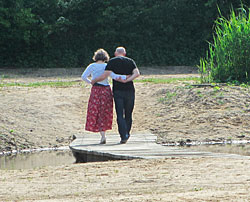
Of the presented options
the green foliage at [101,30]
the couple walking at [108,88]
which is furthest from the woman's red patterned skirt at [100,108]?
the green foliage at [101,30]

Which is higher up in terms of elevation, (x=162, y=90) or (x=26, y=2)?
(x=26, y=2)

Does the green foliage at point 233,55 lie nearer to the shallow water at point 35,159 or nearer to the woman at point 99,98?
the shallow water at point 35,159

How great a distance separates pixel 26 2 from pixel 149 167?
66.5 ft

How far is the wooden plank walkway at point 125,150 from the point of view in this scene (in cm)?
823

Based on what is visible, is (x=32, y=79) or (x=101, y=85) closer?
(x=101, y=85)

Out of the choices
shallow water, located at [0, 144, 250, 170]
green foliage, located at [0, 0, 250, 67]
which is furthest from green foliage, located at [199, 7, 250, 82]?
green foliage, located at [0, 0, 250, 67]

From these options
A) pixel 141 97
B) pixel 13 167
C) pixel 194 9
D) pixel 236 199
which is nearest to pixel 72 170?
pixel 13 167

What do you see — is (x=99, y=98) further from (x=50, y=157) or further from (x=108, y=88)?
(x=50, y=157)

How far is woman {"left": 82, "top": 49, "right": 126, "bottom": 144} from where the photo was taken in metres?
9.23

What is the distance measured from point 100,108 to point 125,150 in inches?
36.1

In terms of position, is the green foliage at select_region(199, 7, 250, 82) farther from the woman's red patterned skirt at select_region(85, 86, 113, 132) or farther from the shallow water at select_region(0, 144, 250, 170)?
the woman's red patterned skirt at select_region(85, 86, 113, 132)

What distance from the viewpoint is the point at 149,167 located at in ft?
23.8

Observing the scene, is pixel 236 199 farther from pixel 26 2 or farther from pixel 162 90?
pixel 26 2

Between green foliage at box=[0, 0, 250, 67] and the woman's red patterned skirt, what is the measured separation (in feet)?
54.4
